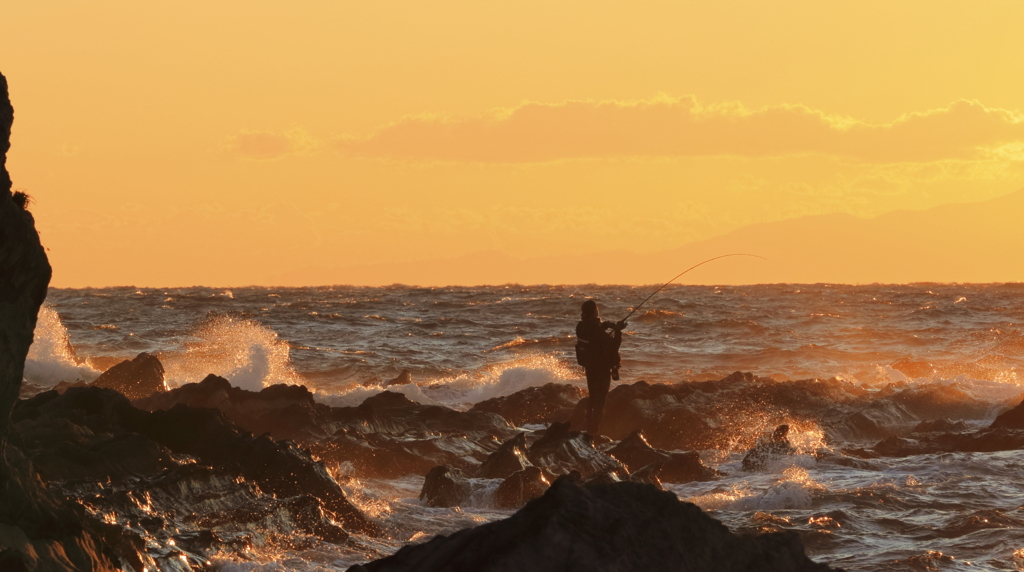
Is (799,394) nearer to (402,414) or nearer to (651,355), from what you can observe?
(402,414)

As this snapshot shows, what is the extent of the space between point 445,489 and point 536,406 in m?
5.99

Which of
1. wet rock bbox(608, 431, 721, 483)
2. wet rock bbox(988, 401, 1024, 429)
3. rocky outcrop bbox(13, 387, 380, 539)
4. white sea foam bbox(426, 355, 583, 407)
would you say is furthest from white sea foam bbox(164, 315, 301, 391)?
wet rock bbox(988, 401, 1024, 429)

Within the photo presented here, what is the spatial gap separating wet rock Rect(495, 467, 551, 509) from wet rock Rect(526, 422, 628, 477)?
492 millimetres

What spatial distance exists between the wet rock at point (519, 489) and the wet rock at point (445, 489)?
1.06ft

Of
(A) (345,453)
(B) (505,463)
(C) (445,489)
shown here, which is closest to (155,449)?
(C) (445,489)

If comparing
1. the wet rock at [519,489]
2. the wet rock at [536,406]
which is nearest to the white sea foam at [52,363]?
the wet rock at [536,406]

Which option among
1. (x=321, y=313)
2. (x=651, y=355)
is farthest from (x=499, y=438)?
(x=321, y=313)

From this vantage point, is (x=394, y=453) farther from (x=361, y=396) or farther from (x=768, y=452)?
(x=361, y=396)

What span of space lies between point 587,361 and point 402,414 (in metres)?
2.27

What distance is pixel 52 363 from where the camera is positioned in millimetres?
19516

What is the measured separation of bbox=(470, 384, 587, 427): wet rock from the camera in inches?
543

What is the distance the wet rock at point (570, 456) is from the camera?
895cm

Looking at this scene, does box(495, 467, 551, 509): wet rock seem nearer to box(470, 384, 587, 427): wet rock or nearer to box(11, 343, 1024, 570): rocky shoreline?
box(11, 343, 1024, 570): rocky shoreline

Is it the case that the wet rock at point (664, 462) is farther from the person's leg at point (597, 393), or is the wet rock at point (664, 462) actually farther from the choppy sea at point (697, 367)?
the person's leg at point (597, 393)
